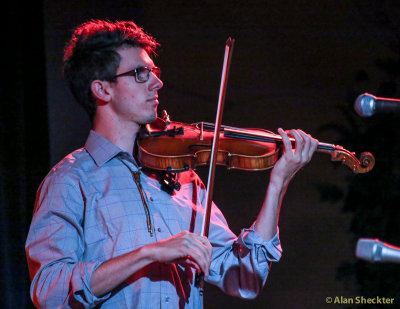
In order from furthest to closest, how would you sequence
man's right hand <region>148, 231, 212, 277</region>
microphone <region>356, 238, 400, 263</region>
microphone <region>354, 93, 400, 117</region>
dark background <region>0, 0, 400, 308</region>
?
dark background <region>0, 0, 400, 308</region>, man's right hand <region>148, 231, 212, 277</region>, microphone <region>354, 93, 400, 117</region>, microphone <region>356, 238, 400, 263</region>

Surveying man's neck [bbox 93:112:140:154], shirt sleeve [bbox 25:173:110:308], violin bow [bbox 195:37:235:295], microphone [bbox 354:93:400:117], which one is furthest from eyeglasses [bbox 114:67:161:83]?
microphone [bbox 354:93:400:117]

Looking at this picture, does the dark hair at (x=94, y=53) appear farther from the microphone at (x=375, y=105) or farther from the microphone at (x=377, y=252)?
the microphone at (x=377, y=252)

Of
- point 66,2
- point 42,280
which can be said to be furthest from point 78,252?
point 66,2

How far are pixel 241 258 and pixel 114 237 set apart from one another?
497mm

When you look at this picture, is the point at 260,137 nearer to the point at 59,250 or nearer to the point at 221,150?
the point at 221,150

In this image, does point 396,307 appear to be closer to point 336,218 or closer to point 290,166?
point 336,218

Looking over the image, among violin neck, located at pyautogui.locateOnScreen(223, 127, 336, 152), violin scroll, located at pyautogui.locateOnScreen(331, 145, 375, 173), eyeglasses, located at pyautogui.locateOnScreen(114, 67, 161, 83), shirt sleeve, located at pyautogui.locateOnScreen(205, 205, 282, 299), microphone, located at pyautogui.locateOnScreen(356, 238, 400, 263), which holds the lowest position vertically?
shirt sleeve, located at pyautogui.locateOnScreen(205, 205, 282, 299)

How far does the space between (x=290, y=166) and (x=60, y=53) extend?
1.52 metres

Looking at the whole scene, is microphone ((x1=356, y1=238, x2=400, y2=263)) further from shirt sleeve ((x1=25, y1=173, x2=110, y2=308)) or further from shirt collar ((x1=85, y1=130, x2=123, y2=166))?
shirt collar ((x1=85, y1=130, x2=123, y2=166))

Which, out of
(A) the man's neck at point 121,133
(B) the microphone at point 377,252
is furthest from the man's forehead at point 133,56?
(B) the microphone at point 377,252

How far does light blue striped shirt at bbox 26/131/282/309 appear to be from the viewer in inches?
53.1

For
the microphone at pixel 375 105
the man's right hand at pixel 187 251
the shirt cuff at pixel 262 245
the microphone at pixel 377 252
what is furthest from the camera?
the shirt cuff at pixel 262 245

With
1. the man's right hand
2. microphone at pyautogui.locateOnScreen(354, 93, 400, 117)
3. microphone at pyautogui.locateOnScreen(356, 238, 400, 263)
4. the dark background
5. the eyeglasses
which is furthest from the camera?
the dark background

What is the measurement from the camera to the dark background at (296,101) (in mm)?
2508
